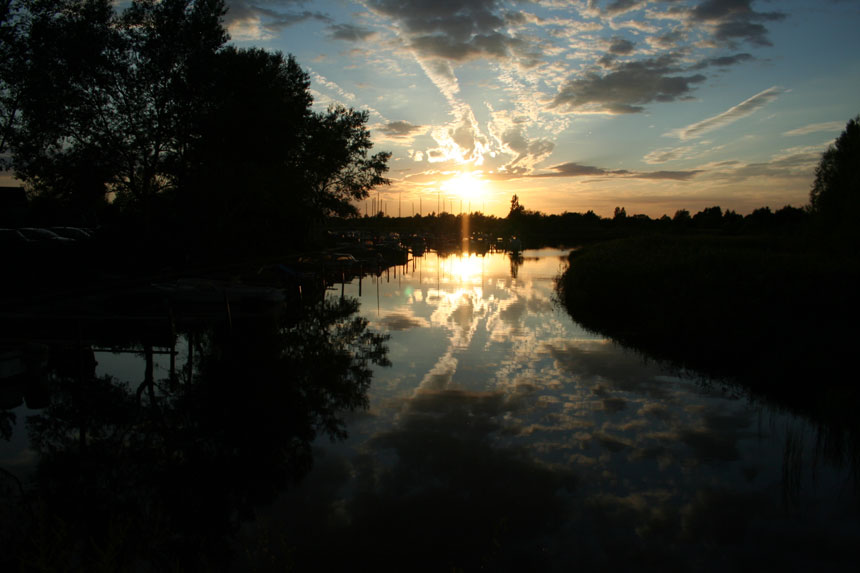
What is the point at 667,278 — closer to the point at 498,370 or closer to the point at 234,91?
the point at 498,370

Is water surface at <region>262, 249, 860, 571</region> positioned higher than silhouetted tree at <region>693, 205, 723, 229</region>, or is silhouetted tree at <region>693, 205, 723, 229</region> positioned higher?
silhouetted tree at <region>693, 205, 723, 229</region>

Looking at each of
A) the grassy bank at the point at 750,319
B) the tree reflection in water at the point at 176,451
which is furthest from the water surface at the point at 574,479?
the grassy bank at the point at 750,319

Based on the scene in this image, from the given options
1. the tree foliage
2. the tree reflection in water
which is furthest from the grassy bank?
the tree foliage

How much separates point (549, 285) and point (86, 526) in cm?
4781

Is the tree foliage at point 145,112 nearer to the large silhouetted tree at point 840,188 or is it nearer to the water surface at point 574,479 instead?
the water surface at point 574,479

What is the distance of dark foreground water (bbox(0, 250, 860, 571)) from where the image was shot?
27.9 feet

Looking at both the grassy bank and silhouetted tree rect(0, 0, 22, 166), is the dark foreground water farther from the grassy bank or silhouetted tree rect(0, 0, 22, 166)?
silhouetted tree rect(0, 0, 22, 166)

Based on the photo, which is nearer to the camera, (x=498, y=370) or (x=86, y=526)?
(x=86, y=526)

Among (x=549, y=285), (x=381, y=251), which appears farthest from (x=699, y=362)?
(x=381, y=251)

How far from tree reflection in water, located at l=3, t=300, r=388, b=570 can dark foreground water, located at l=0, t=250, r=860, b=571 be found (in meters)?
0.06

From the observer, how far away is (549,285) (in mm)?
53438

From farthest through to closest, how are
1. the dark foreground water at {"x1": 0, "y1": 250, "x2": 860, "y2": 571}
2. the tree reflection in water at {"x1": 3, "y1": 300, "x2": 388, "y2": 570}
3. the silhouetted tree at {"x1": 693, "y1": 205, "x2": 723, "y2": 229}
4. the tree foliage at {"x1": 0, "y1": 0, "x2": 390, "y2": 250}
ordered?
the silhouetted tree at {"x1": 693, "y1": 205, "x2": 723, "y2": 229}, the tree foliage at {"x1": 0, "y1": 0, "x2": 390, "y2": 250}, the dark foreground water at {"x1": 0, "y1": 250, "x2": 860, "y2": 571}, the tree reflection in water at {"x1": 3, "y1": 300, "x2": 388, "y2": 570}

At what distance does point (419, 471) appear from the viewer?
1152 cm

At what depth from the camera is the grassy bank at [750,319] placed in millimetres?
19328
